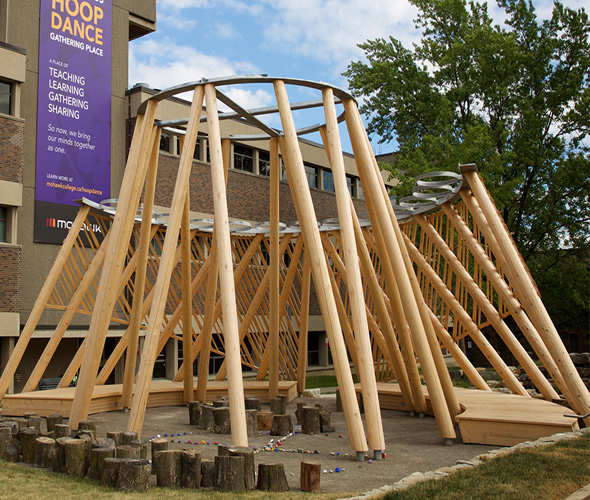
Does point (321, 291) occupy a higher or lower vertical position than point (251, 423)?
higher

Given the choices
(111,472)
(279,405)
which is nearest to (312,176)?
(279,405)

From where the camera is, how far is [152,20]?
26891 millimetres

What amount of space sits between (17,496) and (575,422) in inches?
286

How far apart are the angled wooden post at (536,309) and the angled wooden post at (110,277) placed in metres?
5.97

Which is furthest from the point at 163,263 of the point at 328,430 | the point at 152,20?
the point at 152,20

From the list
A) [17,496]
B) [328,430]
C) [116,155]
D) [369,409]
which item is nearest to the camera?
[17,496]

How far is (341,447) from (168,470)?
334 centimetres

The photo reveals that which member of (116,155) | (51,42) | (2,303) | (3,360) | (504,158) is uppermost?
(51,42)

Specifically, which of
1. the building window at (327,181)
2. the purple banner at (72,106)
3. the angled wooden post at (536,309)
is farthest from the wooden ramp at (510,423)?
the building window at (327,181)

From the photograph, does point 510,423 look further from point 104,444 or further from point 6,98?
point 6,98

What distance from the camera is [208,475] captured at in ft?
21.6

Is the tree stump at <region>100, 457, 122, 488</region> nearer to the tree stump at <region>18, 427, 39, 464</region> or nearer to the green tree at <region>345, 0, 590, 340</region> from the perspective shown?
the tree stump at <region>18, 427, 39, 464</region>

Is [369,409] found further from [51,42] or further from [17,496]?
[51,42]

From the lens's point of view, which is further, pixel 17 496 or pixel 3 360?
pixel 3 360
